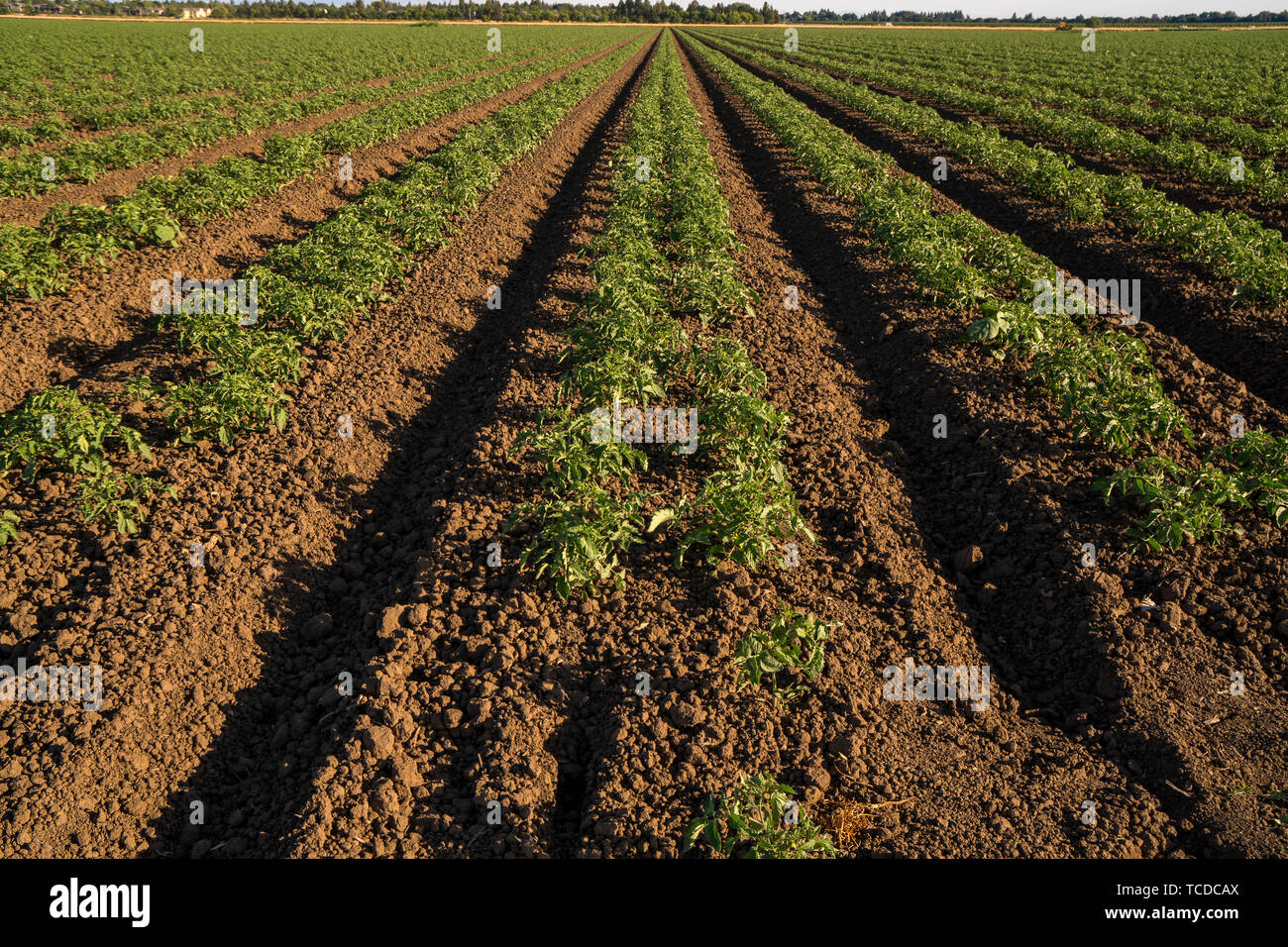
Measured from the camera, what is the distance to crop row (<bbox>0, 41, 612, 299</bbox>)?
330 inches

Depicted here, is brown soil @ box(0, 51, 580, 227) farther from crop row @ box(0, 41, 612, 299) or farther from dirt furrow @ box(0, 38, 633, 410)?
dirt furrow @ box(0, 38, 633, 410)

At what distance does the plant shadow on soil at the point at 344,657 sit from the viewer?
3.61 metres

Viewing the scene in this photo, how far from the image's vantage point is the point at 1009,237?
378 inches

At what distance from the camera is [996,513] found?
5676 mm

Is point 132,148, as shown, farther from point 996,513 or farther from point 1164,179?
point 1164,179

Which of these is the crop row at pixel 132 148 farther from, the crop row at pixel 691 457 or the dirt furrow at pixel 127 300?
the crop row at pixel 691 457

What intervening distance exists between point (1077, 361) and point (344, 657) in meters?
6.89

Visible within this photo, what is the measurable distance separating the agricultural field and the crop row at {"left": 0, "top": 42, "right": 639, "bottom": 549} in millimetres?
59

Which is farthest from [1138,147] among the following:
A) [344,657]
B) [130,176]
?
[130,176]

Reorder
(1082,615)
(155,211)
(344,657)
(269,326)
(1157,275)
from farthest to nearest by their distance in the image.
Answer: (155,211)
(1157,275)
(269,326)
(1082,615)
(344,657)

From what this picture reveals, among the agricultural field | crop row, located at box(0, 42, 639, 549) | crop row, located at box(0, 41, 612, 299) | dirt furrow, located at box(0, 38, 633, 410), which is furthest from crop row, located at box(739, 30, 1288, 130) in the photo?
dirt furrow, located at box(0, 38, 633, 410)

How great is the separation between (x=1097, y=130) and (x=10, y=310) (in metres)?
21.6
